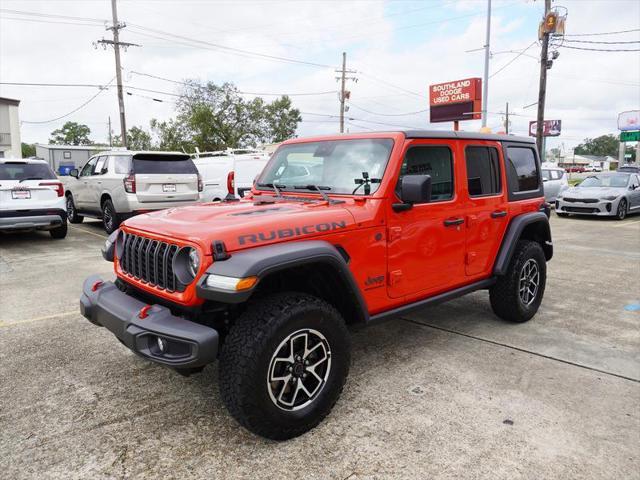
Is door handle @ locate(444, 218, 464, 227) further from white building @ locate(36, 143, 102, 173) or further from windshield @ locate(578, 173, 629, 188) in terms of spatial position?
white building @ locate(36, 143, 102, 173)

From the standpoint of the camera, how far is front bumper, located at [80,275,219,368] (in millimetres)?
2406

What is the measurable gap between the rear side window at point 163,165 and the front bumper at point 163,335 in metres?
7.19

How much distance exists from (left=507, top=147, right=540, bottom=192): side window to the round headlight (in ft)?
10.2

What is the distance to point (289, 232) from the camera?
278cm

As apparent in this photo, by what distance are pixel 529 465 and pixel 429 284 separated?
1462 mm

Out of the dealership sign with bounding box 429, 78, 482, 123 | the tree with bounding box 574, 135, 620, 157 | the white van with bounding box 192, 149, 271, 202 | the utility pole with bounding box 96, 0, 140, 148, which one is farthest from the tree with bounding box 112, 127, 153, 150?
the tree with bounding box 574, 135, 620, 157

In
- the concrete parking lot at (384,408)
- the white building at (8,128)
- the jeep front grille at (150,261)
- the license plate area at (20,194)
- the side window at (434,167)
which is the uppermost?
the white building at (8,128)

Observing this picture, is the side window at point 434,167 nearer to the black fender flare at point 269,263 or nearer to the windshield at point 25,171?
the black fender flare at point 269,263


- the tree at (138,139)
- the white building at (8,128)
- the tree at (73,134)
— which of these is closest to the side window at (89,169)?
the white building at (8,128)

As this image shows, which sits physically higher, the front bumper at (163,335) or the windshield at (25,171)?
the windshield at (25,171)

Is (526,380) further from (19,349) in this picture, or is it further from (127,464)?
(19,349)

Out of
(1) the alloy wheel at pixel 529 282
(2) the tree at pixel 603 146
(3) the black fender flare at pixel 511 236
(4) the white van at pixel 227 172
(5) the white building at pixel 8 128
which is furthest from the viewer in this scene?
(2) the tree at pixel 603 146

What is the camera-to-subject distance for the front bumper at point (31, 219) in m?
8.48

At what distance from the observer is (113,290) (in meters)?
3.19
